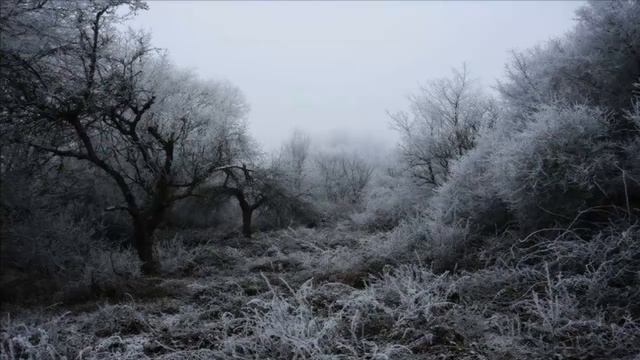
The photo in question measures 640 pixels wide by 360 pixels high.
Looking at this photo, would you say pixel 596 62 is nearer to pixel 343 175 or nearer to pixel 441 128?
pixel 441 128

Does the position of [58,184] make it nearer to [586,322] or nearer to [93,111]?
[93,111]

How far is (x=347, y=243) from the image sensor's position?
16.8 m

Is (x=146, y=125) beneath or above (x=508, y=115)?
above

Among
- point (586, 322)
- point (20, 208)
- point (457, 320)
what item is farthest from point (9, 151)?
point (586, 322)

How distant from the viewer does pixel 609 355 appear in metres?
4.01

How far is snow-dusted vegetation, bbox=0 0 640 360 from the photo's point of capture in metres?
4.71

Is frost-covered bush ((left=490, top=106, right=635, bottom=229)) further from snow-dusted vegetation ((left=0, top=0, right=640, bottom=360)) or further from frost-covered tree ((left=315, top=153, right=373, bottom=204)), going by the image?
frost-covered tree ((left=315, top=153, right=373, bottom=204))

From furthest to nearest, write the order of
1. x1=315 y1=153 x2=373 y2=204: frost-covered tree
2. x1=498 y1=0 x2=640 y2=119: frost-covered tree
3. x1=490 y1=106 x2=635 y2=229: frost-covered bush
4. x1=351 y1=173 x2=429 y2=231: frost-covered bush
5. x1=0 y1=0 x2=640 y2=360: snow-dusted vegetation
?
x1=315 y1=153 x2=373 y2=204: frost-covered tree → x1=351 y1=173 x2=429 y2=231: frost-covered bush → x1=498 y1=0 x2=640 y2=119: frost-covered tree → x1=490 y1=106 x2=635 y2=229: frost-covered bush → x1=0 y1=0 x2=640 y2=360: snow-dusted vegetation

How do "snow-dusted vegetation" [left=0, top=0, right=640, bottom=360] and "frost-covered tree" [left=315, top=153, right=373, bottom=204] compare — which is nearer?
"snow-dusted vegetation" [left=0, top=0, right=640, bottom=360]

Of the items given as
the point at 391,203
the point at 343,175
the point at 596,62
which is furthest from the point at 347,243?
the point at 343,175

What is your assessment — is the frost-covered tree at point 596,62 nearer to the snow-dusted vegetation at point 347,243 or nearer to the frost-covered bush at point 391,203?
the snow-dusted vegetation at point 347,243

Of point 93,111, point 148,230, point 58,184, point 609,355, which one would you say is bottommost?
point 609,355

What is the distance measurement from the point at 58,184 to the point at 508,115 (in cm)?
1089

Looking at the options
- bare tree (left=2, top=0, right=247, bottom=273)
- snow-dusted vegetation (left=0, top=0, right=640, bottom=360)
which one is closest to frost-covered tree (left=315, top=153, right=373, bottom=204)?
snow-dusted vegetation (left=0, top=0, right=640, bottom=360)
